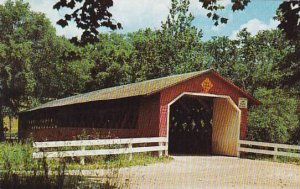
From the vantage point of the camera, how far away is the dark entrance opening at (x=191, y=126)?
931 inches

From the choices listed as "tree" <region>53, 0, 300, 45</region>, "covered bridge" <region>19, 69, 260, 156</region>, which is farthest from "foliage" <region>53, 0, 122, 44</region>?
"covered bridge" <region>19, 69, 260, 156</region>

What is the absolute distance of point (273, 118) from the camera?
26.5m

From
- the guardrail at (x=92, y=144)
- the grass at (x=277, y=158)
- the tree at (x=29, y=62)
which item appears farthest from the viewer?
the tree at (x=29, y=62)

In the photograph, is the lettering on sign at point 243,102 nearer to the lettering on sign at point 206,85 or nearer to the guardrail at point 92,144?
the lettering on sign at point 206,85

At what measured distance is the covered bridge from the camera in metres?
20.0

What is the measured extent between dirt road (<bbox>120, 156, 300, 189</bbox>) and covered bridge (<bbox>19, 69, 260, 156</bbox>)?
134 inches

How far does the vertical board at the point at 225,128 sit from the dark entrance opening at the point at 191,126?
1.64 feet

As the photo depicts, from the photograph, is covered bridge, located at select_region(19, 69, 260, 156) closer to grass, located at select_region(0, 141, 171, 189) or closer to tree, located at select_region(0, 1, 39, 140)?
grass, located at select_region(0, 141, 171, 189)

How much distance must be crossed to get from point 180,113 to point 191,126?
1.08 m

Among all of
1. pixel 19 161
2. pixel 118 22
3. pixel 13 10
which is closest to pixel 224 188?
pixel 118 22

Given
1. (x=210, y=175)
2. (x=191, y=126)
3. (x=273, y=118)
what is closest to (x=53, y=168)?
(x=210, y=175)

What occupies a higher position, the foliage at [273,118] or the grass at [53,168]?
the foliage at [273,118]

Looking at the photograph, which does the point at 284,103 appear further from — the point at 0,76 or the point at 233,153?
the point at 0,76

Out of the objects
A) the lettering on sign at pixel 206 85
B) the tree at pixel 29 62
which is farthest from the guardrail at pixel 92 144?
the tree at pixel 29 62
